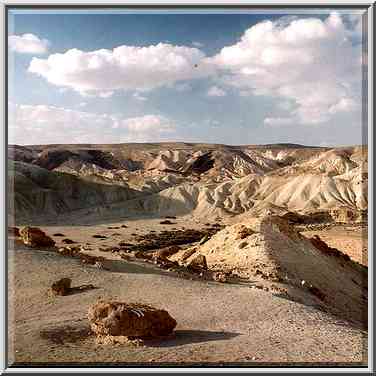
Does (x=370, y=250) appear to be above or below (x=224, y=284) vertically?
above

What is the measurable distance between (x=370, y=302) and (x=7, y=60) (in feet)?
21.3

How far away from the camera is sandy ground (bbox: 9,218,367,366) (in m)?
7.85

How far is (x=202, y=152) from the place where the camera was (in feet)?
434

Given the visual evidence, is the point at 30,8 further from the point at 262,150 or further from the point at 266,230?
the point at 262,150

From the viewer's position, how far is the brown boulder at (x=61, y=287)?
497 inches

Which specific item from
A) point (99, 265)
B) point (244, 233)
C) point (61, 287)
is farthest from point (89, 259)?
point (244, 233)

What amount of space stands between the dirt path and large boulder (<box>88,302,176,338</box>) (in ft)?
0.95

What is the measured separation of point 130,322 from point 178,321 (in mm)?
1685

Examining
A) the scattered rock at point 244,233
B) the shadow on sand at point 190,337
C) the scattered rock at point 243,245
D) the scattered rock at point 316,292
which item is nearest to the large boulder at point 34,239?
the scattered rock at point 243,245

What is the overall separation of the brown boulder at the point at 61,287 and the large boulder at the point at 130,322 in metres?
3.74

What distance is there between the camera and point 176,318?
10.4m

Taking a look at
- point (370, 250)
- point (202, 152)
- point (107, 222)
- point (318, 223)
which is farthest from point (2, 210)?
point (202, 152)

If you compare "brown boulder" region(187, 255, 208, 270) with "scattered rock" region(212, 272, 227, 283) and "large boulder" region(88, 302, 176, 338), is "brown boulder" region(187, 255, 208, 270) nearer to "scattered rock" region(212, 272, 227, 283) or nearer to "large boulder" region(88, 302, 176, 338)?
"scattered rock" region(212, 272, 227, 283)

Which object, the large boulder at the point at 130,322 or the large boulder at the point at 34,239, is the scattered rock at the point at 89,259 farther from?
the large boulder at the point at 130,322
